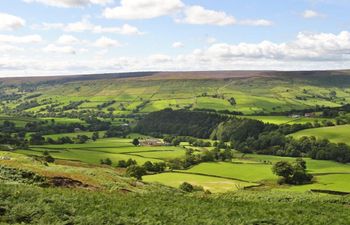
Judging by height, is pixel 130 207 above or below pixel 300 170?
above

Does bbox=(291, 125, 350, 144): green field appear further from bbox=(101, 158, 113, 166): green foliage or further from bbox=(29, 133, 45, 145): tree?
bbox=(29, 133, 45, 145): tree

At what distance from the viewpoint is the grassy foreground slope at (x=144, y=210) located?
2697cm

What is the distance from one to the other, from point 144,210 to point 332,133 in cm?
13075

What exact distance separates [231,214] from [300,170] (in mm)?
57221

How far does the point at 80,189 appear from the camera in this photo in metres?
39.5

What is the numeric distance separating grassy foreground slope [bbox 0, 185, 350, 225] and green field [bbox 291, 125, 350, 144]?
10723 cm

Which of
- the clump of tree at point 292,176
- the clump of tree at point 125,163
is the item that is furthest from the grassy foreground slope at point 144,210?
the clump of tree at point 125,163

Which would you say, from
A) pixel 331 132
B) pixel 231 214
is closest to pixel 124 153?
pixel 331 132

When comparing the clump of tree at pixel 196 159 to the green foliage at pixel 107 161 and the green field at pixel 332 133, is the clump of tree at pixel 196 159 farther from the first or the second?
the green field at pixel 332 133

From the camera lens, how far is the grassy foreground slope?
26969 mm

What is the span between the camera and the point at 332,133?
148 meters

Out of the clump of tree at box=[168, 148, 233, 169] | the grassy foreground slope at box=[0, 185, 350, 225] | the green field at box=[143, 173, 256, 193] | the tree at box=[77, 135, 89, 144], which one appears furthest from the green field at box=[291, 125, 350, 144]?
the grassy foreground slope at box=[0, 185, 350, 225]

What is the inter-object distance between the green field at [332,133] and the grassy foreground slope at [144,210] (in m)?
107

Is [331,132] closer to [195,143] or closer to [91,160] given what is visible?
[195,143]
